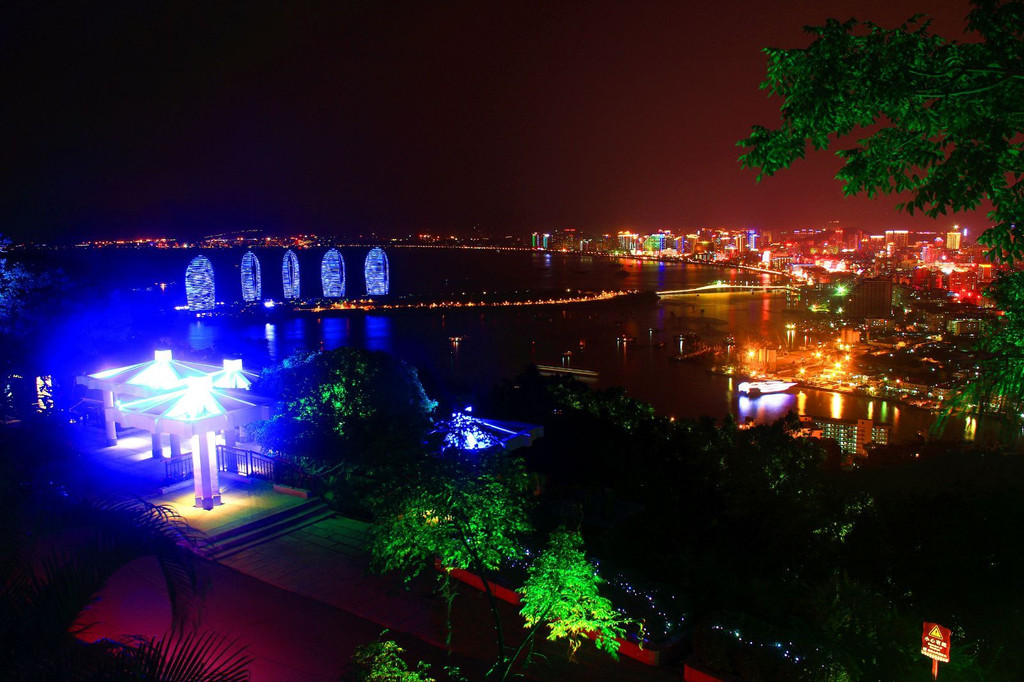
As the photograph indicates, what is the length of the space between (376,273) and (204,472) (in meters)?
71.9

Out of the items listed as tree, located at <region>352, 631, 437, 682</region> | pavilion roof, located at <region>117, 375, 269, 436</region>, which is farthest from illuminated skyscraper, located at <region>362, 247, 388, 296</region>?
tree, located at <region>352, 631, 437, 682</region>

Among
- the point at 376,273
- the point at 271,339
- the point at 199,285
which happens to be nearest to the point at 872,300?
the point at 271,339

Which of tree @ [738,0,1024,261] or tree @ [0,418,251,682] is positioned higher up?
tree @ [738,0,1024,261]

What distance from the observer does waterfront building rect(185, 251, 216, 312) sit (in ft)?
176

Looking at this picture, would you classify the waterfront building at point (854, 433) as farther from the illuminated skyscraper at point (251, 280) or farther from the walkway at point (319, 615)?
the illuminated skyscraper at point (251, 280)

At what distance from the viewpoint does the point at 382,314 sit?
48.9 meters

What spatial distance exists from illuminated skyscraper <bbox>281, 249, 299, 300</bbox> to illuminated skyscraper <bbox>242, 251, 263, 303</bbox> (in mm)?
2407

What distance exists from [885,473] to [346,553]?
30.3 ft

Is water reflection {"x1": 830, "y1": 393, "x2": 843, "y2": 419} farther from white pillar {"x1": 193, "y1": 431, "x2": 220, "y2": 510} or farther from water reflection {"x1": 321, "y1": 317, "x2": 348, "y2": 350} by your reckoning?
white pillar {"x1": 193, "y1": 431, "x2": 220, "y2": 510}

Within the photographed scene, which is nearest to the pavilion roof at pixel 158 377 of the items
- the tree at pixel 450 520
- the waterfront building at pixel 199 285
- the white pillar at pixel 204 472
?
the white pillar at pixel 204 472

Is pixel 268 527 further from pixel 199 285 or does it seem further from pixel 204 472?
pixel 199 285

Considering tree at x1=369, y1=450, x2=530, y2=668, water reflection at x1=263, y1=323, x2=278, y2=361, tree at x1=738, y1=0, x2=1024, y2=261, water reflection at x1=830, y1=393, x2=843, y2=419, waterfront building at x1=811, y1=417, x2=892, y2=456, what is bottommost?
water reflection at x1=830, y1=393, x2=843, y2=419

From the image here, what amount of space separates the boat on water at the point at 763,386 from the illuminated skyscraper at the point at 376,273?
3921cm

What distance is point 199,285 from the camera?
197 ft
